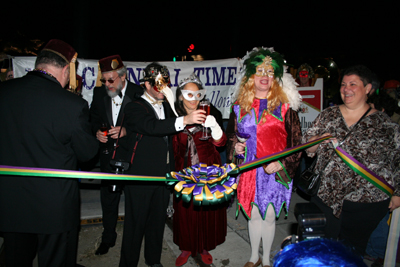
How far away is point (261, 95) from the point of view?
10.2 feet

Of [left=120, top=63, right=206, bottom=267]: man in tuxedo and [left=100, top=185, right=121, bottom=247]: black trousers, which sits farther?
[left=100, top=185, right=121, bottom=247]: black trousers

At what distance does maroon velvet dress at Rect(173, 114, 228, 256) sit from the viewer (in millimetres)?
3080

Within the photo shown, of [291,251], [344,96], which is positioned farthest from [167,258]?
[344,96]

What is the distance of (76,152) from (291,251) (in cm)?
188

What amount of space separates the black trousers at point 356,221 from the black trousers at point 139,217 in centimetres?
175

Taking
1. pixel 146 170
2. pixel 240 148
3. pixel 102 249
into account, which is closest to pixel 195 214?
pixel 146 170

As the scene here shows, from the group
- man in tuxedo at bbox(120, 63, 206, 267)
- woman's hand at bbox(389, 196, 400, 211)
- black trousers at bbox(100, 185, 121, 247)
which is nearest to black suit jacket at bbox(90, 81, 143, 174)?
black trousers at bbox(100, 185, 121, 247)

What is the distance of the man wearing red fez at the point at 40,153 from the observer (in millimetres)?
2061

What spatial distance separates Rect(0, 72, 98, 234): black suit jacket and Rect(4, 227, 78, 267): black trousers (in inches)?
3.9

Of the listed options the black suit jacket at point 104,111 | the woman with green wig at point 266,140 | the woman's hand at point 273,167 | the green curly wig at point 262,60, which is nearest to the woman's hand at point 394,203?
the woman with green wig at point 266,140

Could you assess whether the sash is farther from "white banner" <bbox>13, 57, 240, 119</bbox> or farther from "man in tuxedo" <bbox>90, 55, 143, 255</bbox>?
"white banner" <bbox>13, 57, 240, 119</bbox>

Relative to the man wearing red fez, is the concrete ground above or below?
below

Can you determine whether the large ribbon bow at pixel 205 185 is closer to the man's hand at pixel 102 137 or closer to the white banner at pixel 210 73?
the man's hand at pixel 102 137

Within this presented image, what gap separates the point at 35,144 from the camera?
6.82ft
